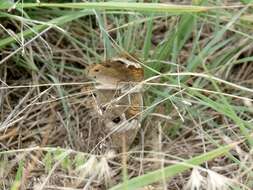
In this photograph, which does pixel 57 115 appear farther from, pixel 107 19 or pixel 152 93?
pixel 107 19

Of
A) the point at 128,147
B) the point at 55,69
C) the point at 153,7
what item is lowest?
the point at 128,147

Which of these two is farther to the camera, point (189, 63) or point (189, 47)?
point (189, 47)

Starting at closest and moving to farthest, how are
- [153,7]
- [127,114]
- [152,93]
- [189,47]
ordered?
1. [153,7]
2. [127,114]
3. [152,93]
4. [189,47]

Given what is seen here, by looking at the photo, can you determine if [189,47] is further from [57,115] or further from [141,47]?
[57,115]

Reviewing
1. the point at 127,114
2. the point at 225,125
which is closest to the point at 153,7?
the point at 127,114

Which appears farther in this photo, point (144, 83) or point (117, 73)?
point (117, 73)

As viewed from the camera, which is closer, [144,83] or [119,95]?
[144,83]

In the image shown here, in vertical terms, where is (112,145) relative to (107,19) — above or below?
below

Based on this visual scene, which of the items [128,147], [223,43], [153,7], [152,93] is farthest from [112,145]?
[223,43]

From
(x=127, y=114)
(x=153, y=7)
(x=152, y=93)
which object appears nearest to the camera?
(x=153, y=7)
